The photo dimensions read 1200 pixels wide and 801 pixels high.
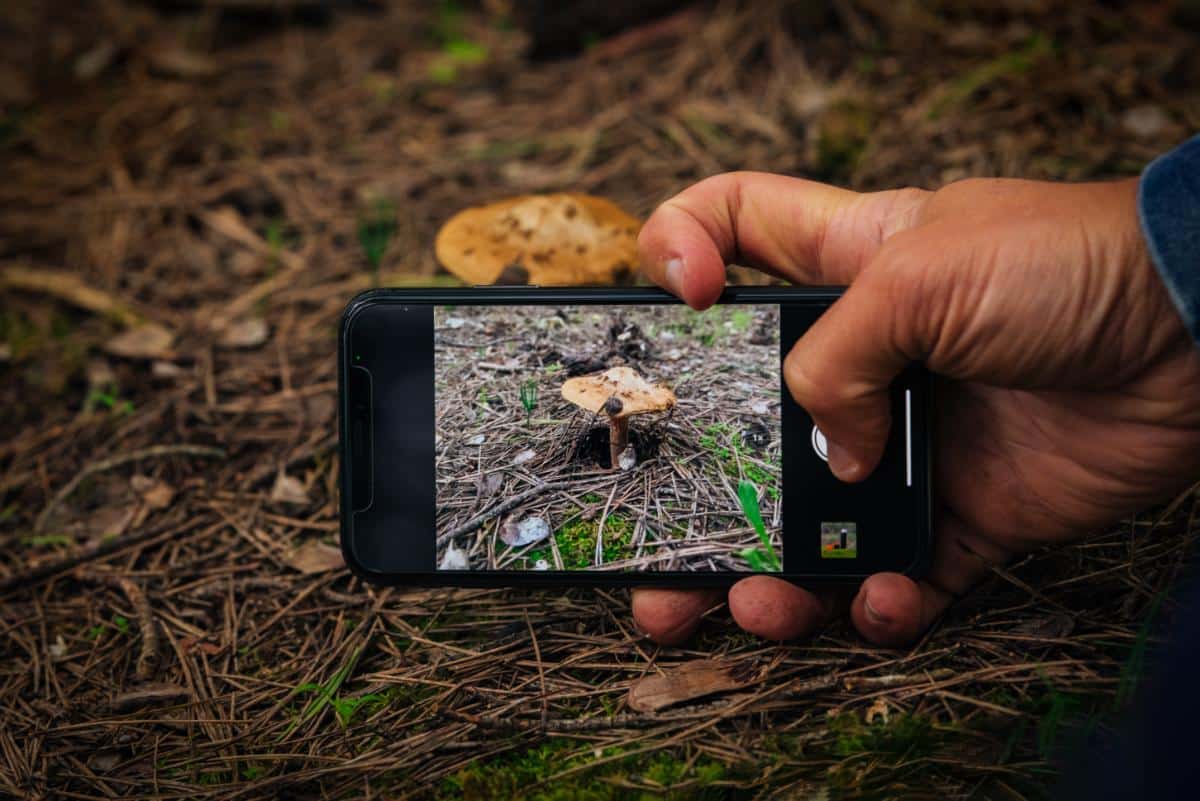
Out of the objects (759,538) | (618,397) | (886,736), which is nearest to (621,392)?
(618,397)

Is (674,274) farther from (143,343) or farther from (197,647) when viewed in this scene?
(143,343)

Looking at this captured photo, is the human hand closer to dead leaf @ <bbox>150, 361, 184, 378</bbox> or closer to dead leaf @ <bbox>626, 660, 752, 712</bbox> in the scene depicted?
dead leaf @ <bbox>626, 660, 752, 712</bbox>

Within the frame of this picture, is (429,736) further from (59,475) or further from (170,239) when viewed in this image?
(170,239)

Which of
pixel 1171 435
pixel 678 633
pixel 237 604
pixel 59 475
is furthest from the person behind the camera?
pixel 59 475

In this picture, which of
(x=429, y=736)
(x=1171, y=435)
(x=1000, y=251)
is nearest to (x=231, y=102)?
(x=429, y=736)

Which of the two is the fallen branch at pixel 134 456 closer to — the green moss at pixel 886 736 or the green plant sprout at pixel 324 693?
the green plant sprout at pixel 324 693
